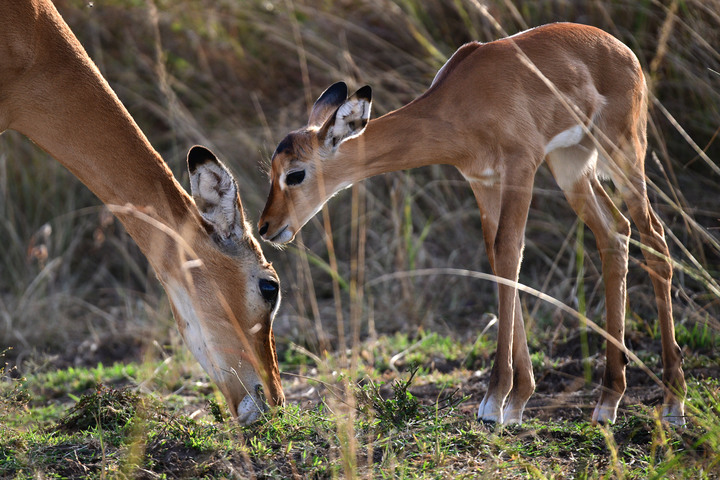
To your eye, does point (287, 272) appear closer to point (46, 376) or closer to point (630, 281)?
point (46, 376)

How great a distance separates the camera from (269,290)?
3736 mm

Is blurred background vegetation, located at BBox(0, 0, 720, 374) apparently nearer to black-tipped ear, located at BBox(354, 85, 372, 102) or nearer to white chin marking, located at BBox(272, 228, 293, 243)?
white chin marking, located at BBox(272, 228, 293, 243)

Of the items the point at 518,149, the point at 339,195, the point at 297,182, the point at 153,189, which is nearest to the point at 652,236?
the point at 518,149

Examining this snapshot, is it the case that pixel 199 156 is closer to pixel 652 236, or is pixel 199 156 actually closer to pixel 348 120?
pixel 348 120

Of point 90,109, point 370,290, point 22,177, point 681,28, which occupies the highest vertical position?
point 90,109

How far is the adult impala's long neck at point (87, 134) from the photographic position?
3.62m

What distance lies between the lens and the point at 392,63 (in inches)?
295

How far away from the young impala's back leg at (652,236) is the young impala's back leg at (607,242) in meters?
0.13

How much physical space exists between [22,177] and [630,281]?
558 cm

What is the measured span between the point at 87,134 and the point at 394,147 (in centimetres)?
143

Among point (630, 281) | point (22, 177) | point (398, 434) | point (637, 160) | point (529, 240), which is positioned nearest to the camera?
point (398, 434)

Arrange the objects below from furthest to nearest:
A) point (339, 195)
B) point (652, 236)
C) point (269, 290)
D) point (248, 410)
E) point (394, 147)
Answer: point (339, 195) → point (394, 147) → point (652, 236) → point (269, 290) → point (248, 410)

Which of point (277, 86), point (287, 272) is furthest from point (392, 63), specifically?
point (287, 272)

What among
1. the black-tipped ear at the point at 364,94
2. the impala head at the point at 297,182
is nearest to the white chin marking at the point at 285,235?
the impala head at the point at 297,182
